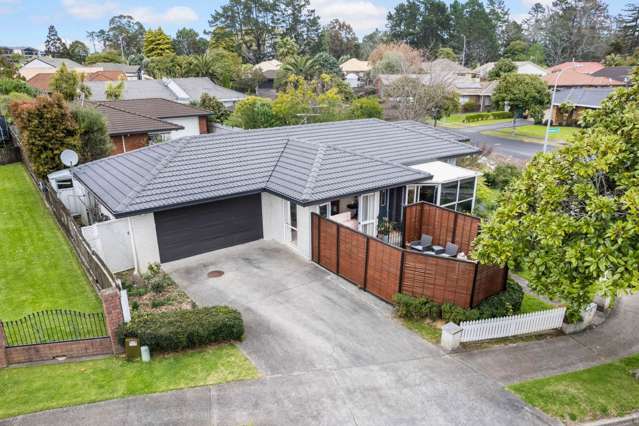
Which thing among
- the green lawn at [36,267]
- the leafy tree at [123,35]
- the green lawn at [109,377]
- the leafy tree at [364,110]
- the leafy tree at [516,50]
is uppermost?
the leafy tree at [123,35]

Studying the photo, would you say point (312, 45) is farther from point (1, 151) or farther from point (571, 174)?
point (571, 174)

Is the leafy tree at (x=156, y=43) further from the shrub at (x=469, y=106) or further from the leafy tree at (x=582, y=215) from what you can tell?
the leafy tree at (x=582, y=215)

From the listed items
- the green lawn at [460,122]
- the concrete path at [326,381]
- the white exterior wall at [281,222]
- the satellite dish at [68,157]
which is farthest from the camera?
the green lawn at [460,122]

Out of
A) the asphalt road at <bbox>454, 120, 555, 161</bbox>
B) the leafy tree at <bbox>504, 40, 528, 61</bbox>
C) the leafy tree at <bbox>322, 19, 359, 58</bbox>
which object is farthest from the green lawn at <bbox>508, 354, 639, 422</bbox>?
the leafy tree at <bbox>322, 19, 359, 58</bbox>

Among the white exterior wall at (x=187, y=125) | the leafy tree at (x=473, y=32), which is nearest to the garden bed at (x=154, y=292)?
the white exterior wall at (x=187, y=125)

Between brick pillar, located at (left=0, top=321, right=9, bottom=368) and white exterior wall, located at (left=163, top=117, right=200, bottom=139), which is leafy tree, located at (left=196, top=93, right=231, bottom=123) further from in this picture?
brick pillar, located at (left=0, top=321, right=9, bottom=368)

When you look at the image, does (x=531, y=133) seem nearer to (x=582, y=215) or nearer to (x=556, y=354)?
(x=556, y=354)

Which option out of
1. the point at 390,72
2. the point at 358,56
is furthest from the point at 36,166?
Result: the point at 358,56
